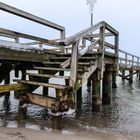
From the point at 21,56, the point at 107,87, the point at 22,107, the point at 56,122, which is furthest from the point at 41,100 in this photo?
the point at 107,87

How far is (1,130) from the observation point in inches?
254

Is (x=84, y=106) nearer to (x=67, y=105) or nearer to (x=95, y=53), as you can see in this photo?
(x=95, y=53)

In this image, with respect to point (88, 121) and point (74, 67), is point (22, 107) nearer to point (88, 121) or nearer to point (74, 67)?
point (74, 67)

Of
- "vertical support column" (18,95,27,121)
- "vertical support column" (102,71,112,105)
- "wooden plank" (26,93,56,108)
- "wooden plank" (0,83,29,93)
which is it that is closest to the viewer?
"wooden plank" (26,93,56,108)

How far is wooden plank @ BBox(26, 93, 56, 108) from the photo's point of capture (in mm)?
6571

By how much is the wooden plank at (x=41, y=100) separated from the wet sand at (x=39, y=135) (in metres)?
0.62

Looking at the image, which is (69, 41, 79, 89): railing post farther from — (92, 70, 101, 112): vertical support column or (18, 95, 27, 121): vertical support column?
(92, 70, 101, 112): vertical support column

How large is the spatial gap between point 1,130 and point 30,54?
2408 mm

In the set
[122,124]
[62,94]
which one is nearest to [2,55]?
[62,94]

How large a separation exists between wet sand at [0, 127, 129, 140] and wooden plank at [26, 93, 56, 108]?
62cm

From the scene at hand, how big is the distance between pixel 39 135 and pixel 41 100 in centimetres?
88

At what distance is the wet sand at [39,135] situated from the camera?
19.5 feet

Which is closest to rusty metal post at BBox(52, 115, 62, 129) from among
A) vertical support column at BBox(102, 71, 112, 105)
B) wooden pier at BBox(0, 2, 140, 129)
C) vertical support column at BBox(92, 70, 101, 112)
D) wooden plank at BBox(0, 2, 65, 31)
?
wooden pier at BBox(0, 2, 140, 129)

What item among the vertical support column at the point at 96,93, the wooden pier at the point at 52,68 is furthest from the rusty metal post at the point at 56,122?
the vertical support column at the point at 96,93
